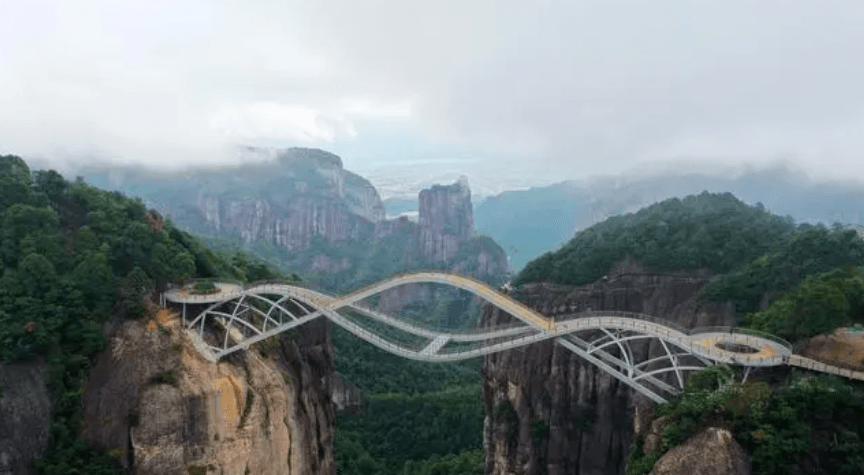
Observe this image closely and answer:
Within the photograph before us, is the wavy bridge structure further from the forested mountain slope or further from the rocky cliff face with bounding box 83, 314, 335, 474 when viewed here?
the forested mountain slope

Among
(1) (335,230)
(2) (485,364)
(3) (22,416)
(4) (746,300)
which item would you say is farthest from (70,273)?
(1) (335,230)

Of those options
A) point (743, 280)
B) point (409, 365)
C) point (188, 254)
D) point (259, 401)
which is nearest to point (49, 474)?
point (259, 401)

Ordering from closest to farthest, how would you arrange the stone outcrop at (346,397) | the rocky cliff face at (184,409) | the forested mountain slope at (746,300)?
the forested mountain slope at (746,300) → the rocky cliff face at (184,409) → the stone outcrop at (346,397)

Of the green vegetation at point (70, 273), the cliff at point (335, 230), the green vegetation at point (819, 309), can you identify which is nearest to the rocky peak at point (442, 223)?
the cliff at point (335, 230)

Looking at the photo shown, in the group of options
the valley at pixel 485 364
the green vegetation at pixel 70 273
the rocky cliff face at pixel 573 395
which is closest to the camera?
the valley at pixel 485 364

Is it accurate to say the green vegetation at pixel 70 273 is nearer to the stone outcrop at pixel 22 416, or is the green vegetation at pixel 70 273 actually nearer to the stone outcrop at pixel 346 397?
the stone outcrop at pixel 22 416

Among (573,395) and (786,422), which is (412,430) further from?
(786,422)
